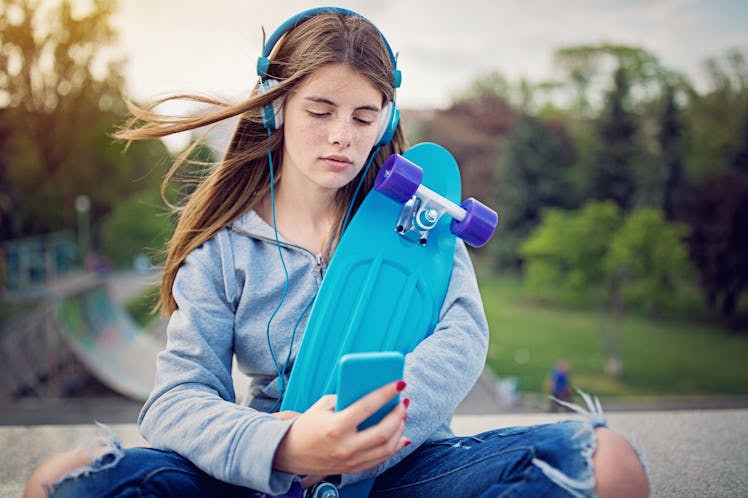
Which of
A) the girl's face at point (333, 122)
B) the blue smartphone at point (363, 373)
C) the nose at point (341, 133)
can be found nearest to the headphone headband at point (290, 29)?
the girl's face at point (333, 122)

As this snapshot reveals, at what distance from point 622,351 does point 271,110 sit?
67.4 feet

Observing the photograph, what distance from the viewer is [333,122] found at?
1261 millimetres

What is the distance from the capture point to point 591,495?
37.2 inches

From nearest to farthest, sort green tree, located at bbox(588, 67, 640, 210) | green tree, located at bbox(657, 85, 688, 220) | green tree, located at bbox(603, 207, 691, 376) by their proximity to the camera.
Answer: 1. green tree, located at bbox(603, 207, 691, 376)
2. green tree, located at bbox(657, 85, 688, 220)
3. green tree, located at bbox(588, 67, 640, 210)

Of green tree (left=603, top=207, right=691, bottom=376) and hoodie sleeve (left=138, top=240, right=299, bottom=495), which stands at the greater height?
hoodie sleeve (left=138, top=240, right=299, bottom=495)

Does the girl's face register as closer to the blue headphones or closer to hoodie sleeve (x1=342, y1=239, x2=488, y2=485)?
the blue headphones

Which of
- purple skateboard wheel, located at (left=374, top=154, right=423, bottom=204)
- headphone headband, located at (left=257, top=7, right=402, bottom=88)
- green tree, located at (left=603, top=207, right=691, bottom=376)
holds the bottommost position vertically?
green tree, located at (left=603, top=207, right=691, bottom=376)

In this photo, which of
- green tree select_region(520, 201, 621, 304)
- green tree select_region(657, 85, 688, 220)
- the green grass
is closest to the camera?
the green grass

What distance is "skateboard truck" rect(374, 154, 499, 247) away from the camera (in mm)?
1380

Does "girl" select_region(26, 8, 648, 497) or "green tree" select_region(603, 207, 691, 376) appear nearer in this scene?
"girl" select_region(26, 8, 648, 497)

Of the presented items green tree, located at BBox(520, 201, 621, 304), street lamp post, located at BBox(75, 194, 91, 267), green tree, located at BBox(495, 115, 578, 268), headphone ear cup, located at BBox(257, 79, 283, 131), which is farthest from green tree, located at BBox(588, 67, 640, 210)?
headphone ear cup, located at BBox(257, 79, 283, 131)

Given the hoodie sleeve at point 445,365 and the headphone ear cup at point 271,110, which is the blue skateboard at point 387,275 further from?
the headphone ear cup at point 271,110

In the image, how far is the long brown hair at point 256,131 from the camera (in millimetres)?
1287

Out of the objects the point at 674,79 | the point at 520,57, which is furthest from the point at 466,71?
the point at 674,79
